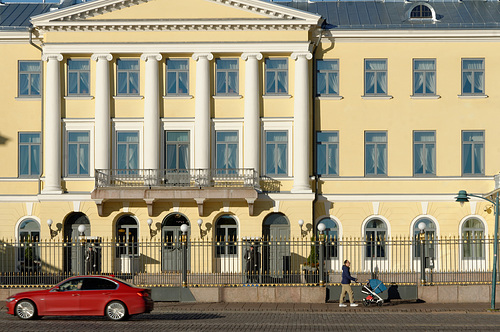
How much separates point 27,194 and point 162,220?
711cm

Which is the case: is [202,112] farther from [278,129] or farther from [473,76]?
[473,76]

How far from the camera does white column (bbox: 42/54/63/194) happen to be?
46188mm

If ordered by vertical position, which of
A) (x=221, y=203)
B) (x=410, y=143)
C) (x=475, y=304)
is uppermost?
(x=410, y=143)

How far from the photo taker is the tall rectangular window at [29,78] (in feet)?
156

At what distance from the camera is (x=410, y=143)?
155ft

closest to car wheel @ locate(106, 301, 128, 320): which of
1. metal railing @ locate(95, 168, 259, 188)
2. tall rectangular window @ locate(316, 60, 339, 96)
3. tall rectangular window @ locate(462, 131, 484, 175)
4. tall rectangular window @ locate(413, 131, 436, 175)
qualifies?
metal railing @ locate(95, 168, 259, 188)

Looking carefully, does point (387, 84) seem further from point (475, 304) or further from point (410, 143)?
point (475, 304)

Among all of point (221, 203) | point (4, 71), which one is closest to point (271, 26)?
point (221, 203)

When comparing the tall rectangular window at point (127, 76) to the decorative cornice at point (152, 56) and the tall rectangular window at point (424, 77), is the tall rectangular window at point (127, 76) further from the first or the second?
the tall rectangular window at point (424, 77)

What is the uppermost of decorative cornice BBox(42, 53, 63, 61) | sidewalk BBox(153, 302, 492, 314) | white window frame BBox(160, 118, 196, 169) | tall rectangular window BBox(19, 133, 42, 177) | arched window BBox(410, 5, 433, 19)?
arched window BBox(410, 5, 433, 19)

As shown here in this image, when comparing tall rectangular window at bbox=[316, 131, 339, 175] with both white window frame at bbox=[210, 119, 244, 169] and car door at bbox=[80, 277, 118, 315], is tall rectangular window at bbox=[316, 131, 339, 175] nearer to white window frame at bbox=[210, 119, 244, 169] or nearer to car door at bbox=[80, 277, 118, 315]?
white window frame at bbox=[210, 119, 244, 169]

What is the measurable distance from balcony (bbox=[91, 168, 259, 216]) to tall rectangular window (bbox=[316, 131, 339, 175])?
370 centimetres

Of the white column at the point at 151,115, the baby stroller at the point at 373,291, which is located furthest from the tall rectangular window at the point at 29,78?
the baby stroller at the point at 373,291

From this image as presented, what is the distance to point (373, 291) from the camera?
34781 mm
